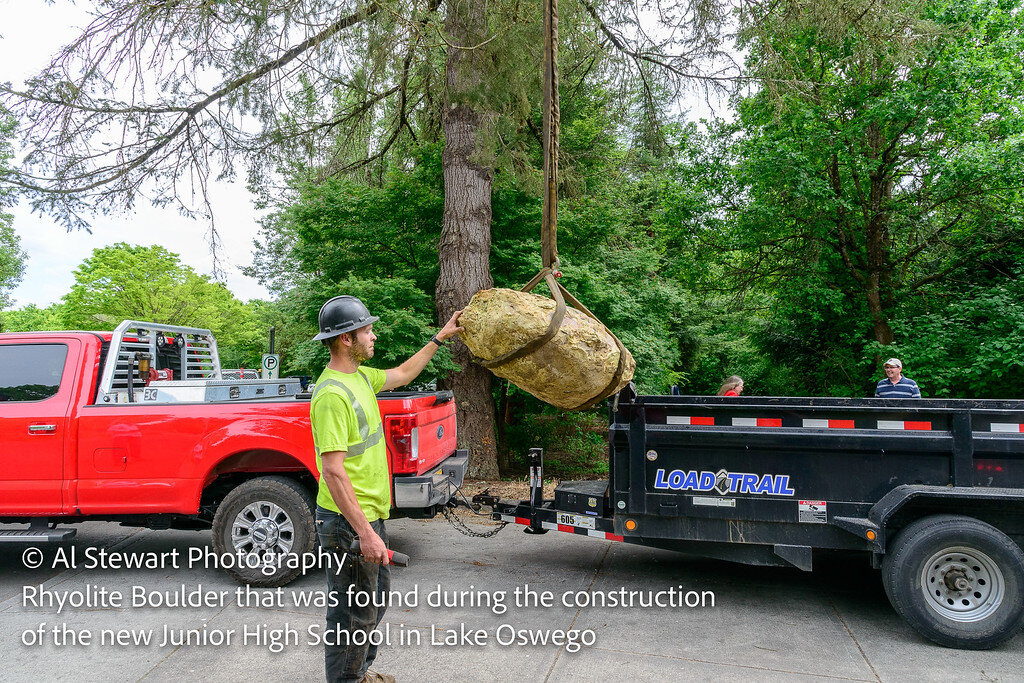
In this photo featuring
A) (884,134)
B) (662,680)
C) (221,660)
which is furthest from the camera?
(884,134)

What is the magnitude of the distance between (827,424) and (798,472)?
1.25 feet

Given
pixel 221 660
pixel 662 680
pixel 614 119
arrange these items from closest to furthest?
pixel 662 680 → pixel 221 660 → pixel 614 119

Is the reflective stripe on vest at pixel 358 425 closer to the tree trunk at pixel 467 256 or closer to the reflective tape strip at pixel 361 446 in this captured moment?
the reflective tape strip at pixel 361 446

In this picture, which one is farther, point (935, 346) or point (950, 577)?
point (935, 346)

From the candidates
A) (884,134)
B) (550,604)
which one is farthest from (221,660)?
(884,134)

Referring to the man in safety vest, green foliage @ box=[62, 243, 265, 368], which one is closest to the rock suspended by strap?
the man in safety vest

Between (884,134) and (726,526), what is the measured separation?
45.6 feet

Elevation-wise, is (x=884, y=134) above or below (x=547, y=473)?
above

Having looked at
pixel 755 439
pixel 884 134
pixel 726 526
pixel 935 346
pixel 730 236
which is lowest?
pixel 726 526

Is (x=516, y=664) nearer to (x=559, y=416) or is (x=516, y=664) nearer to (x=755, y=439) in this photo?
(x=755, y=439)

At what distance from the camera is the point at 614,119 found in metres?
10.8

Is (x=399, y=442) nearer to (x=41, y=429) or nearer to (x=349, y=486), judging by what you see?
(x=349, y=486)

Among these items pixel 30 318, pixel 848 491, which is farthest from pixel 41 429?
pixel 30 318

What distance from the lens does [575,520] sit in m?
5.34
